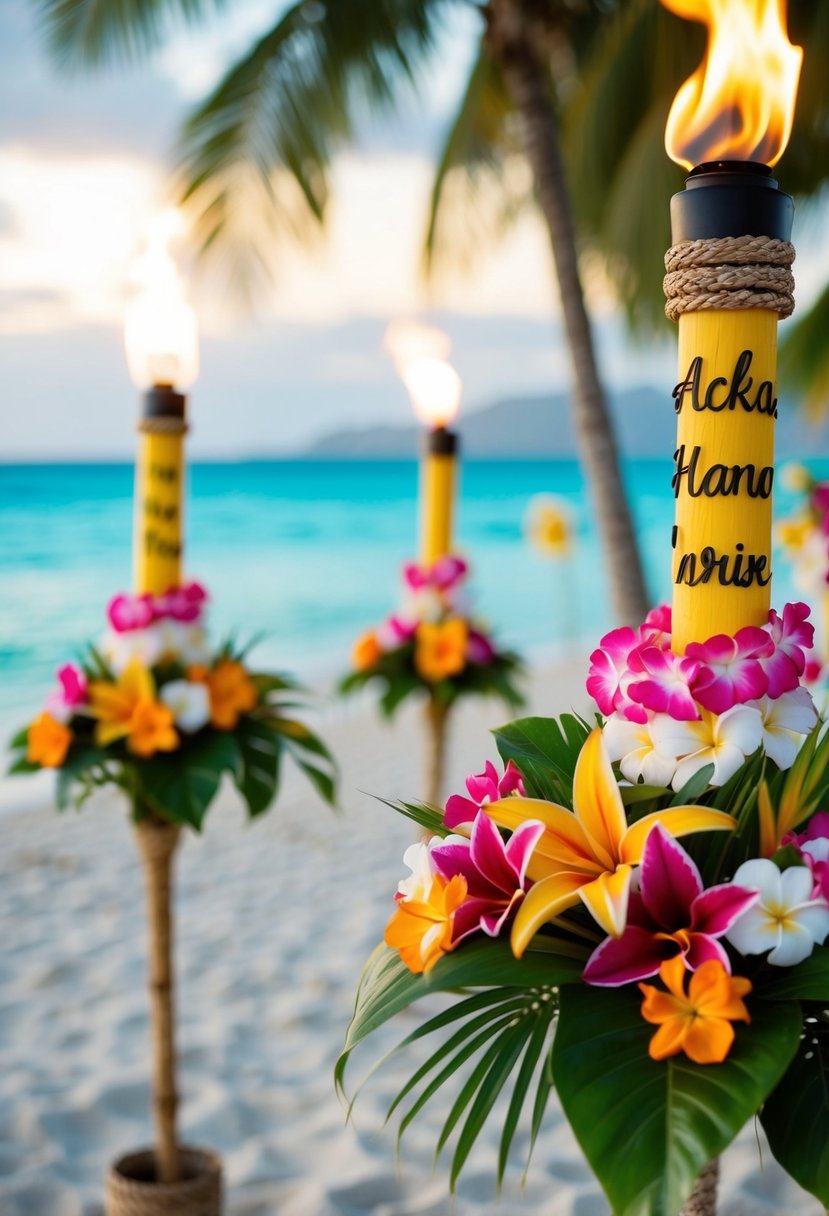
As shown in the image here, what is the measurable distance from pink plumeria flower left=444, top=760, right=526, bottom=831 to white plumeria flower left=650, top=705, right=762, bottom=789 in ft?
0.32

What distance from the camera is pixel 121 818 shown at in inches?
227

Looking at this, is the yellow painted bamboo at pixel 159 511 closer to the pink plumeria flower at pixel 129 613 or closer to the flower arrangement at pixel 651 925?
the pink plumeria flower at pixel 129 613

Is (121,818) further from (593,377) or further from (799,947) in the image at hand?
(799,947)

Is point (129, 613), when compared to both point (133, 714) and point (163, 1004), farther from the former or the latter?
point (163, 1004)

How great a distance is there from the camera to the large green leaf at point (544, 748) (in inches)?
31.3

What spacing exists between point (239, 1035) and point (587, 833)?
266 cm

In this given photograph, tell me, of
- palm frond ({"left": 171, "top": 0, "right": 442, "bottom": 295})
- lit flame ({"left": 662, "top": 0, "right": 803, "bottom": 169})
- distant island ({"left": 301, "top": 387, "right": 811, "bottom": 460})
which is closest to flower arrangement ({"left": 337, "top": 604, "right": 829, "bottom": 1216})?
lit flame ({"left": 662, "top": 0, "right": 803, "bottom": 169})

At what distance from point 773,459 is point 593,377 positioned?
389cm

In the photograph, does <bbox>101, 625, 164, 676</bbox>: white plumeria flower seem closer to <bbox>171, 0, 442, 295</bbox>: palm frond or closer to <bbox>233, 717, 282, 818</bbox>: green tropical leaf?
<bbox>233, 717, 282, 818</bbox>: green tropical leaf

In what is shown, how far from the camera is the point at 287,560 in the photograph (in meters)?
24.7

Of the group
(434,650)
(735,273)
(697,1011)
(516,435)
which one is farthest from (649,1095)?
(516,435)

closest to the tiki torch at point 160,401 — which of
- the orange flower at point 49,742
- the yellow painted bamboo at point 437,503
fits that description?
the orange flower at point 49,742

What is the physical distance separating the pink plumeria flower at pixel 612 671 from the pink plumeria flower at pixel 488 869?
0.43 feet

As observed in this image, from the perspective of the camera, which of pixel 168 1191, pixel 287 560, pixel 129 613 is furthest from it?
pixel 287 560
